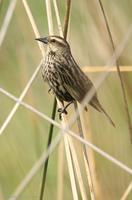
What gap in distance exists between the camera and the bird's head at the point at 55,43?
2439mm

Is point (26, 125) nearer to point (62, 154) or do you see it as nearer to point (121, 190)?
point (62, 154)

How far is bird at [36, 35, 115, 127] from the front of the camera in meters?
2.60

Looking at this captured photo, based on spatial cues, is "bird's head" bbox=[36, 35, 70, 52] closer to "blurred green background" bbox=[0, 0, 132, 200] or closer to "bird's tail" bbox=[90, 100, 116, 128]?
"blurred green background" bbox=[0, 0, 132, 200]

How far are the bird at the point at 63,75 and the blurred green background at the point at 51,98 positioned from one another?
0.06 m

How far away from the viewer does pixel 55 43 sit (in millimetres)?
2590

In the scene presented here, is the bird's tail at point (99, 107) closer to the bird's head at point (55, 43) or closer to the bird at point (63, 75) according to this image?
the bird at point (63, 75)

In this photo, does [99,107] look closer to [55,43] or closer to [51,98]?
[55,43]

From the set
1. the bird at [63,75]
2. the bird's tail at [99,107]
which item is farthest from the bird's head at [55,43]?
the bird's tail at [99,107]

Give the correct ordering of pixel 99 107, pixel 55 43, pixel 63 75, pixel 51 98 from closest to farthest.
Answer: pixel 99 107
pixel 55 43
pixel 63 75
pixel 51 98

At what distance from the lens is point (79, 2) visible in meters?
2.78

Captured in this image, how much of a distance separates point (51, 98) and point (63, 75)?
0.21 metres

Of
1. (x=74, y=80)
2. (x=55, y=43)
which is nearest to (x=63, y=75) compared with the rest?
(x=74, y=80)

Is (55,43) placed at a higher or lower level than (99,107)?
higher

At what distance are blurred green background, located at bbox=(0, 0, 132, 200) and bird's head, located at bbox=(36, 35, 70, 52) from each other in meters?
0.10
